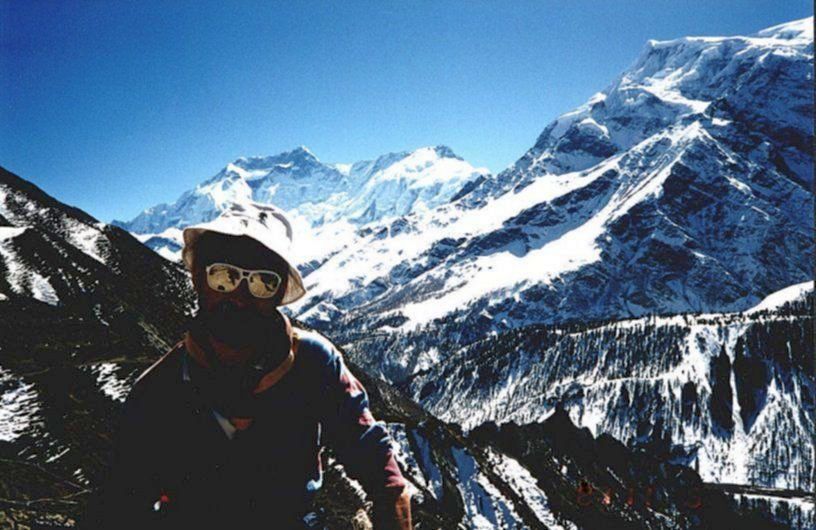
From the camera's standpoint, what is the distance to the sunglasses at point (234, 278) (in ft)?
14.7

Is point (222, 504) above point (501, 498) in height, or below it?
below

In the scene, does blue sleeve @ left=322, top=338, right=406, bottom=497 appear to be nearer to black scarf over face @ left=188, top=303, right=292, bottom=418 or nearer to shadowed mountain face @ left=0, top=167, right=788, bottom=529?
black scarf over face @ left=188, top=303, right=292, bottom=418

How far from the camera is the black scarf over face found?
4.38 meters

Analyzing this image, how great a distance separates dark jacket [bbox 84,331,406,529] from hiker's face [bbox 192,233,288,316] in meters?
0.48

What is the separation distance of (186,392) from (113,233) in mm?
69406

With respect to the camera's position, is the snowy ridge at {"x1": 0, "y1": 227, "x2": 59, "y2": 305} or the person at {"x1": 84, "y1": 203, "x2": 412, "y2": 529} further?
the snowy ridge at {"x1": 0, "y1": 227, "x2": 59, "y2": 305}

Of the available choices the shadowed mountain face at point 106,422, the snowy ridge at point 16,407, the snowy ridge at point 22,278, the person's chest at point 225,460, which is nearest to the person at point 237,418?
the person's chest at point 225,460

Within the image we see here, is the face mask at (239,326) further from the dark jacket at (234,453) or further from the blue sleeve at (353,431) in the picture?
the blue sleeve at (353,431)

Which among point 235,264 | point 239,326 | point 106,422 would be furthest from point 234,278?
point 106,422

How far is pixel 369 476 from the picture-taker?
14.9 ft

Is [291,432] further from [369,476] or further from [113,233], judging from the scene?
[113,233]

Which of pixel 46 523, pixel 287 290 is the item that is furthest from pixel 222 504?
pixel 46 523

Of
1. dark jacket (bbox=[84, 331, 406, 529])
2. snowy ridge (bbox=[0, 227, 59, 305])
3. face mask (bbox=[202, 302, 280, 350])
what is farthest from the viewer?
snowy ridge (bbox=[0, 227, 59, 305])

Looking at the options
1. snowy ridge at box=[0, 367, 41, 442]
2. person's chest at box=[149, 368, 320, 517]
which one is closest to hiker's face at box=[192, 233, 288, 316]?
person's chest at box=[149, 368, 320, 517]
